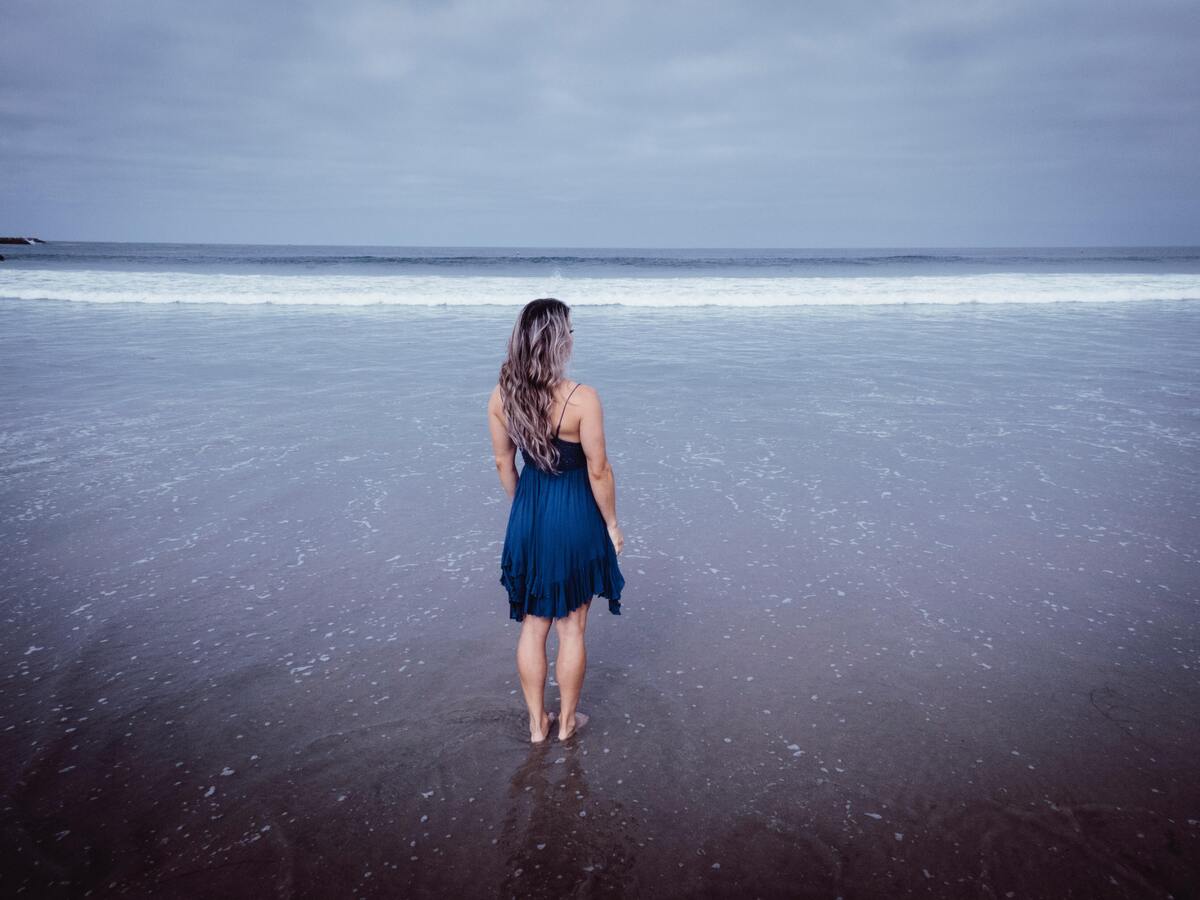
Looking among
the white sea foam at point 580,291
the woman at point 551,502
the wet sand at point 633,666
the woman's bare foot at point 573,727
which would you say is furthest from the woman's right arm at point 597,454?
the white sea foam at point 580,291

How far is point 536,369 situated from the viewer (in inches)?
105

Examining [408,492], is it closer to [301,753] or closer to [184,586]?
[184,586]

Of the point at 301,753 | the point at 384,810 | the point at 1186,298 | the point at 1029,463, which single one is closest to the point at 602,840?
the point at 384,810

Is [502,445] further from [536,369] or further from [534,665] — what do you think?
[534,665]

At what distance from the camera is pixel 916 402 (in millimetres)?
9023

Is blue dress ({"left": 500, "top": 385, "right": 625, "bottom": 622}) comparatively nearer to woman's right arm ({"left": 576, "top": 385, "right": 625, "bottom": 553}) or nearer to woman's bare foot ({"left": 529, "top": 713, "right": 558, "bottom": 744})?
woman's right arm ({"left": 576, "top": 385, "right": 625, "bottom": 553})

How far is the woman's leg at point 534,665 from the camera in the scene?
119 inches

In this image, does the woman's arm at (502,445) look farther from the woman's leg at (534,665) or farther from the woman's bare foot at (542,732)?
Result: the woman's bare foot at (542,732)

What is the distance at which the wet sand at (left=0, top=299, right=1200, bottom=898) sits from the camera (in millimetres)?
2490

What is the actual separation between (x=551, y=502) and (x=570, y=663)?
747mm

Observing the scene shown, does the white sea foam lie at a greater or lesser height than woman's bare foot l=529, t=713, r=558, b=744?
greater

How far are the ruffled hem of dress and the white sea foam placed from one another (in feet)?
63.7

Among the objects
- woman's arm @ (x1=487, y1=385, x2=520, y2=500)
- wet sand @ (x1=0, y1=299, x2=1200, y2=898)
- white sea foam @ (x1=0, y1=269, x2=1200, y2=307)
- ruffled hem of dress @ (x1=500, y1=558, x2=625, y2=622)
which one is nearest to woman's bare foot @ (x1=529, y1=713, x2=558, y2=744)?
wet sand @ (x1=0, y1=299, x2=1200, y2=898)

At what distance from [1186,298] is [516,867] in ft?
102
